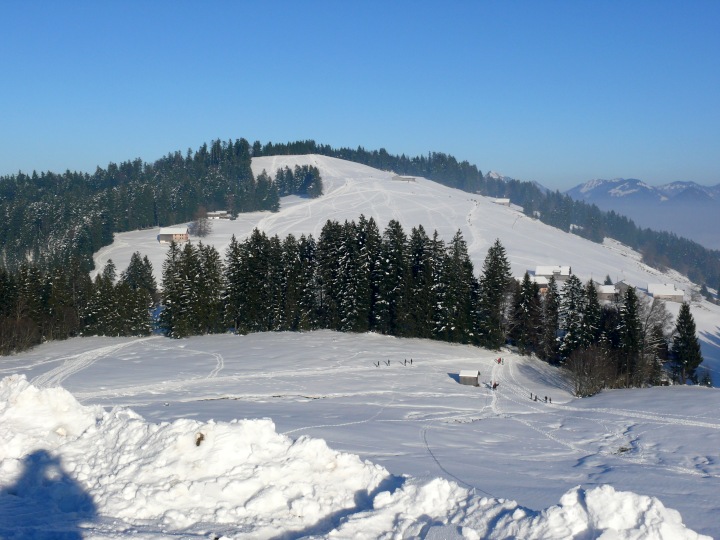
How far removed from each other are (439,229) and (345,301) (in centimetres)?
6491

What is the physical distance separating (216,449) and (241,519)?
5.70ft

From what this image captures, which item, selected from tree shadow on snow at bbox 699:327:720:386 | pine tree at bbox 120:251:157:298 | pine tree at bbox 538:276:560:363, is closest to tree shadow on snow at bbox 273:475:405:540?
pine tree at bbox 538:276:560:363

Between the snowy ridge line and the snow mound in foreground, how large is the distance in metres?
18.8

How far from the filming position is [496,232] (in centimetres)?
11362

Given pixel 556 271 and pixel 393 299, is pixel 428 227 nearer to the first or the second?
pixel 556 271

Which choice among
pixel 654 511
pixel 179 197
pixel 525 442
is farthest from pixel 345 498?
pixel 179 197

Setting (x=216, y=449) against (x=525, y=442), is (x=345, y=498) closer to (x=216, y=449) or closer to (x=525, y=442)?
(x=216, y=449)

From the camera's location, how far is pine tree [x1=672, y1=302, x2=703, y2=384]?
41969 mm

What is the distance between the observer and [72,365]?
37.2 meters

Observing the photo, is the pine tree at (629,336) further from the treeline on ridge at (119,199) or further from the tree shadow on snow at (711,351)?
the treeline on ridge at (119,199)

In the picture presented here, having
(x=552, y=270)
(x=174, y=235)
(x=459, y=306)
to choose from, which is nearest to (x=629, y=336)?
(x=459, y=306)

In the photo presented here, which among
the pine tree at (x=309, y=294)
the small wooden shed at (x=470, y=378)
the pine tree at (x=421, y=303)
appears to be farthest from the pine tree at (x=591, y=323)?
the pine tree at (x=309, y=294)

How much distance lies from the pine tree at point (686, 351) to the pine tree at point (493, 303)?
1234cm

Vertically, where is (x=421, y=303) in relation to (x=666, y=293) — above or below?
above
